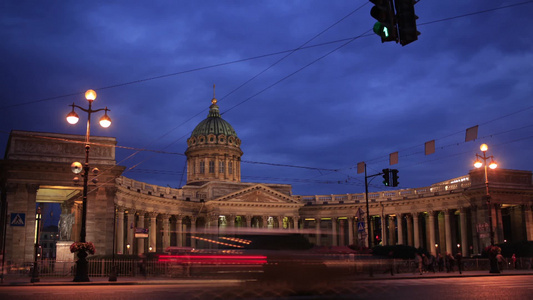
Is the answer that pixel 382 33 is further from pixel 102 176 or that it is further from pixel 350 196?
pixel 350 196

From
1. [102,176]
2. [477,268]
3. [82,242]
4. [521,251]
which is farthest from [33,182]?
[521,251]

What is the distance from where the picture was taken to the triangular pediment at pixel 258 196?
79812mm

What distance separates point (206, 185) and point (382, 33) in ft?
236

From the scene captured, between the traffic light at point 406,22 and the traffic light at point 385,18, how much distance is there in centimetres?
18

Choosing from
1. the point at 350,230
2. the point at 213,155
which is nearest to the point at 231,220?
the point at 213,155

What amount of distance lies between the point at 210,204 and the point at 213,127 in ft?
75.2

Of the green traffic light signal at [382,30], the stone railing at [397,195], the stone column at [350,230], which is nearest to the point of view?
the green traffic light signal at [382,30]

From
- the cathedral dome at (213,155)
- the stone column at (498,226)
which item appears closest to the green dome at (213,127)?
the cathedral dome at (213,155)

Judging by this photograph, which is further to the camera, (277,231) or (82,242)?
(82,242)

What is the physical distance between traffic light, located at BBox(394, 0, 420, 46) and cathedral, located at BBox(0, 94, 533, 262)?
37.7ft

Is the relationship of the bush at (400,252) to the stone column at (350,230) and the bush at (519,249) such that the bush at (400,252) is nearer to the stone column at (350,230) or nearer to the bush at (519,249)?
the bush at (519,249)

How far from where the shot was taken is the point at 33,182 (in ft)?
145

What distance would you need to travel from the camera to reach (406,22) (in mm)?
13430

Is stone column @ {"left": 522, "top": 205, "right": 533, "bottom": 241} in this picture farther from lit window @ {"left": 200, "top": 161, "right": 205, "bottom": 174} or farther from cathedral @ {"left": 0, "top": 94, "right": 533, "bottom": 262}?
lit window @ {"left": 200, "top": 161, "right": 205, "bottom": 174}
